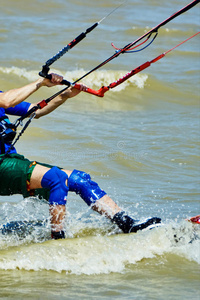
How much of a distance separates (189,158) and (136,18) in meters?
12.4

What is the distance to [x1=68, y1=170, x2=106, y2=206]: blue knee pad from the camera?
500 cm

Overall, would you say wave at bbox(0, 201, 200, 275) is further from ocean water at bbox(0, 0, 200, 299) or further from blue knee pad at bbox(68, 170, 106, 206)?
blue knee pad at bbox(68, 170, 106, 206)

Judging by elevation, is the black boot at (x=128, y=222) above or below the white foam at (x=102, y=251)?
above

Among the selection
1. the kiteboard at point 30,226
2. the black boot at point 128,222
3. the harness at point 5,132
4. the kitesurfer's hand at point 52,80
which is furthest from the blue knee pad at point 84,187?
the kitesurfer's hand at point 52,80

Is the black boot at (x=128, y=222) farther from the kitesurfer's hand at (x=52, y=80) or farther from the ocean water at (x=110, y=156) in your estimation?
the kitesurfer's hand at (x=52, y=80)

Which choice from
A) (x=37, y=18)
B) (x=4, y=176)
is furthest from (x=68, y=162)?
(x=37, y=18)

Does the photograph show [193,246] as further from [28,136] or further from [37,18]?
[37,18]

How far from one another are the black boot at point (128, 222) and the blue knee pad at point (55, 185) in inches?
21.9

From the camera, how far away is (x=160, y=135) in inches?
379

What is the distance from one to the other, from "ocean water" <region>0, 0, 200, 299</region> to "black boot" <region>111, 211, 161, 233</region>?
0.10 meters

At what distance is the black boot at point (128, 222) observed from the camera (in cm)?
514

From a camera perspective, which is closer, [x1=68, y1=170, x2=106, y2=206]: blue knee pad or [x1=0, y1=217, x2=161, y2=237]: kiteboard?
[x1=68, y1=170, x2=106, y2=206]: blue knee pad

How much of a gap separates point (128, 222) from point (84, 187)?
530mm

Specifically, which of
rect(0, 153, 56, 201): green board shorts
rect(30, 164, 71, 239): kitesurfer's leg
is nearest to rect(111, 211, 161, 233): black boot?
rect(30, 164, 71, 239): kitesurfer's leg
